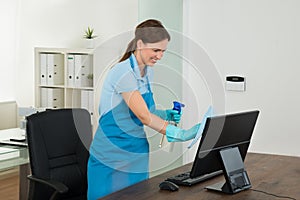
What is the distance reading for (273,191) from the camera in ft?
7.84

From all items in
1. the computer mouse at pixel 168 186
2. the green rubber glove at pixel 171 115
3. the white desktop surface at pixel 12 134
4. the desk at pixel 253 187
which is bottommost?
the desk at pixel 253 187

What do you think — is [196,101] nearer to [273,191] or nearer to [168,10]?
[168,10]

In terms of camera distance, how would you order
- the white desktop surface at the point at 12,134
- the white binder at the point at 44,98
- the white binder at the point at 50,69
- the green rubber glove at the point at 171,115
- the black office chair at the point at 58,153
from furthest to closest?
1. the white binder at the point at 44,98
2. the white binder at the point at 50,69
3. the white desktop surface at the point at 12,134
4. the black office chair at the point at 58,153
5. the green rubber glove at the point at 171,115

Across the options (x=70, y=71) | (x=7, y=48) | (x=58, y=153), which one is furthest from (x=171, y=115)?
(x=7, y=48)

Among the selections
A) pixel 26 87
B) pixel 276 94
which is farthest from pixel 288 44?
pixel 26 87

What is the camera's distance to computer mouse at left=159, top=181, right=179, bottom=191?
2387 mm

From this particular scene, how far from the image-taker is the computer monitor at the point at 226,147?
7.50 ft

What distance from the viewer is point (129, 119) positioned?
8.60 feet

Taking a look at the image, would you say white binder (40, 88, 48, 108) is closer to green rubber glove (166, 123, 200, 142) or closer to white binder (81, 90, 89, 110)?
white binder (81, 90, 89, 110)

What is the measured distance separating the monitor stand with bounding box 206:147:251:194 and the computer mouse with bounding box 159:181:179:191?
0.50ft

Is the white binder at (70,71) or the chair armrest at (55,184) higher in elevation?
the white binder at (70,71)

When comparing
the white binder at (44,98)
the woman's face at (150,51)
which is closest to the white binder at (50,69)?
the white binder at (44,98)

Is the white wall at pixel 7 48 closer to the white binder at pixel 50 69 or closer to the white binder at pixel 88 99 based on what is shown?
the white binder at pixel 50 69

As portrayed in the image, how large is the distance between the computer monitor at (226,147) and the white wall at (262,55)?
5.21 ft
